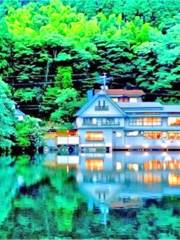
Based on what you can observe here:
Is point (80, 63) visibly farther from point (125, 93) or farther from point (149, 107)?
point (149, 107)

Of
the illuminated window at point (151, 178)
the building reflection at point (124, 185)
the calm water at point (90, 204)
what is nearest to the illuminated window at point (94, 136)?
the building reflection at point (124, 185)

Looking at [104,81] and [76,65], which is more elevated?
[76,65]

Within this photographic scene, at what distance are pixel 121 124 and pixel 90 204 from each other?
30.0m

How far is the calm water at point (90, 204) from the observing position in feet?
34.0

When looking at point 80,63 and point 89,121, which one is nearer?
point 89,121

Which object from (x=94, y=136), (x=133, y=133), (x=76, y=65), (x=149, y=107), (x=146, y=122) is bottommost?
(x=94, y=136)

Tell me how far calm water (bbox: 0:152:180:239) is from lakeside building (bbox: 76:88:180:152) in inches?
823

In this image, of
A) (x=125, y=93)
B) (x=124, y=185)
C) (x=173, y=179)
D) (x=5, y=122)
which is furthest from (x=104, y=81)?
(x=124, y=185)

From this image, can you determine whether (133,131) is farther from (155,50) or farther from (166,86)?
(155,50)

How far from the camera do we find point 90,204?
13734 millimetres

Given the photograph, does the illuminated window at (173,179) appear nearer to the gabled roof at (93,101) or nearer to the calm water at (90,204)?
the calm water at (90,204)

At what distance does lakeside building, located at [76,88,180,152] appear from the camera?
43156 mm

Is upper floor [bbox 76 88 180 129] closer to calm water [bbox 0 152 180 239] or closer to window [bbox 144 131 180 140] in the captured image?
window [bbox 144 131 180 140]

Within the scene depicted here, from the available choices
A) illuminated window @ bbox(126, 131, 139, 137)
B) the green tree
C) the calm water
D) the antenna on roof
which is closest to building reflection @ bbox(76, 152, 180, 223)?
the calm water
